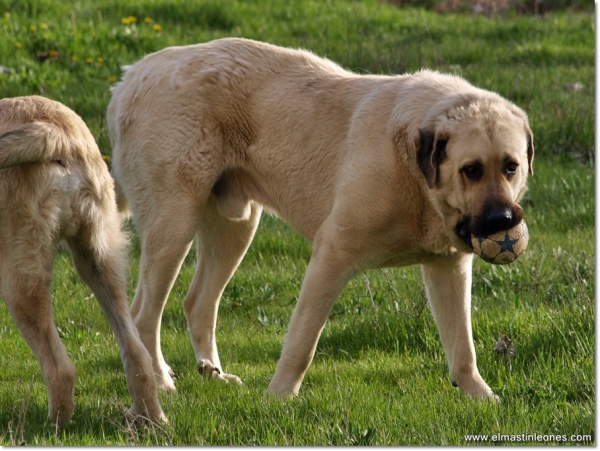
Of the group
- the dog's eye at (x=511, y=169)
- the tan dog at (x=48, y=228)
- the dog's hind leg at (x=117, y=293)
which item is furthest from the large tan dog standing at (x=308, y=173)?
the tan dog at (x=48, y=228)

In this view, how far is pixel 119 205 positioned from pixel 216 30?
24.8 feet

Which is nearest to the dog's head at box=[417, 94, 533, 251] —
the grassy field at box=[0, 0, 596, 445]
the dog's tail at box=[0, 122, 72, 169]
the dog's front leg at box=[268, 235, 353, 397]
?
the dog's front leg at box=[268, 235, 353, 397]

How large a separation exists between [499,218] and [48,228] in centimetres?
230

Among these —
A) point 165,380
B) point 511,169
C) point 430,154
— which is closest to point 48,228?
point 165,380

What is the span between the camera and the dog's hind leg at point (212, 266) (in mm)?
6605

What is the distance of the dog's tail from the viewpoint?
4.58 m

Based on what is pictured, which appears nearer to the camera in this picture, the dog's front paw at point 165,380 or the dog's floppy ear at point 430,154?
the dog's floppy ear at point 430,154

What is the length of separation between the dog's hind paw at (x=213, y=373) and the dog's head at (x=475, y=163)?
5.55 ft

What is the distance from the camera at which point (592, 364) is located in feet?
18.5

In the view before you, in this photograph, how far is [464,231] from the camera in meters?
5.15

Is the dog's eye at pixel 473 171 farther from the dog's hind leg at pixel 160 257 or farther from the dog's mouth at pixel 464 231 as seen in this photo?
the dog's hind leg at pixel 160 257

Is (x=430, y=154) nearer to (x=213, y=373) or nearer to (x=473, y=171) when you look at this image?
(x=473, y=171)

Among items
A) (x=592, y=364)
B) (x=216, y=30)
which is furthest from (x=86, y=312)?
(x=216, y=30)

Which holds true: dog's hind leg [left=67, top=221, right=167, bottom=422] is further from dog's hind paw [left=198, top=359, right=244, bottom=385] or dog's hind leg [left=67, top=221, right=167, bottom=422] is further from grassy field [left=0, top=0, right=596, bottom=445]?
dog's hind paw [left=198, top=359, right=244, bottom=385]
